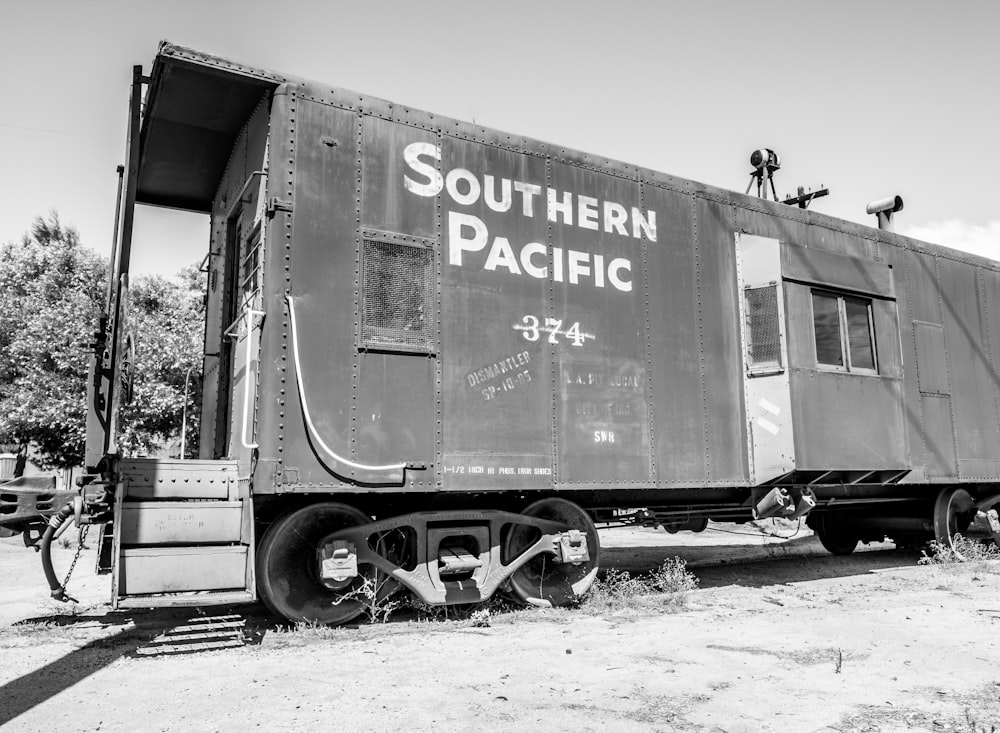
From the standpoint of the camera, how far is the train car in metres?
5.72

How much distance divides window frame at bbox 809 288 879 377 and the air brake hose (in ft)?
23.0

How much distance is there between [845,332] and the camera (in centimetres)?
865

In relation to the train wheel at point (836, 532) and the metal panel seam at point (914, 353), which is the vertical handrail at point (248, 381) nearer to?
the metal panel seam at point (914, 353)

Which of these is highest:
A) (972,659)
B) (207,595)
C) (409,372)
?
(409,372)

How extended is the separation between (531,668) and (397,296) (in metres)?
3.04

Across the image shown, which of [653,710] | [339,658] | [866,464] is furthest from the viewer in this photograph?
[866,464]

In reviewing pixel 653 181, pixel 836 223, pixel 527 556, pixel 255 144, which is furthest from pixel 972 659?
pixel 255 144

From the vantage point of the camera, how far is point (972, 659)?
16.6 ft

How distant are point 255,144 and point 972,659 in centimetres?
659

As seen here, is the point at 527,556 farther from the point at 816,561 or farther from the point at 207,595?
the point at 816,561

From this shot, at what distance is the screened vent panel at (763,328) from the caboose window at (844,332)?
0.59m

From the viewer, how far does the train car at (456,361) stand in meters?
5.72

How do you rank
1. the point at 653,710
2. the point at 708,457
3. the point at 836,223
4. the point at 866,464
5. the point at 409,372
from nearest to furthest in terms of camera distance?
the point at 653,710 → the point at 409,372 → the point at 708,457 → the point at 866,464 → the point at 836,223

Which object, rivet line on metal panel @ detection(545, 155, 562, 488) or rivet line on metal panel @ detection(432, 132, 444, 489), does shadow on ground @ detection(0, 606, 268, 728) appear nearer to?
rivet line on metal panel @ detection(432, 132, 444, 489)
